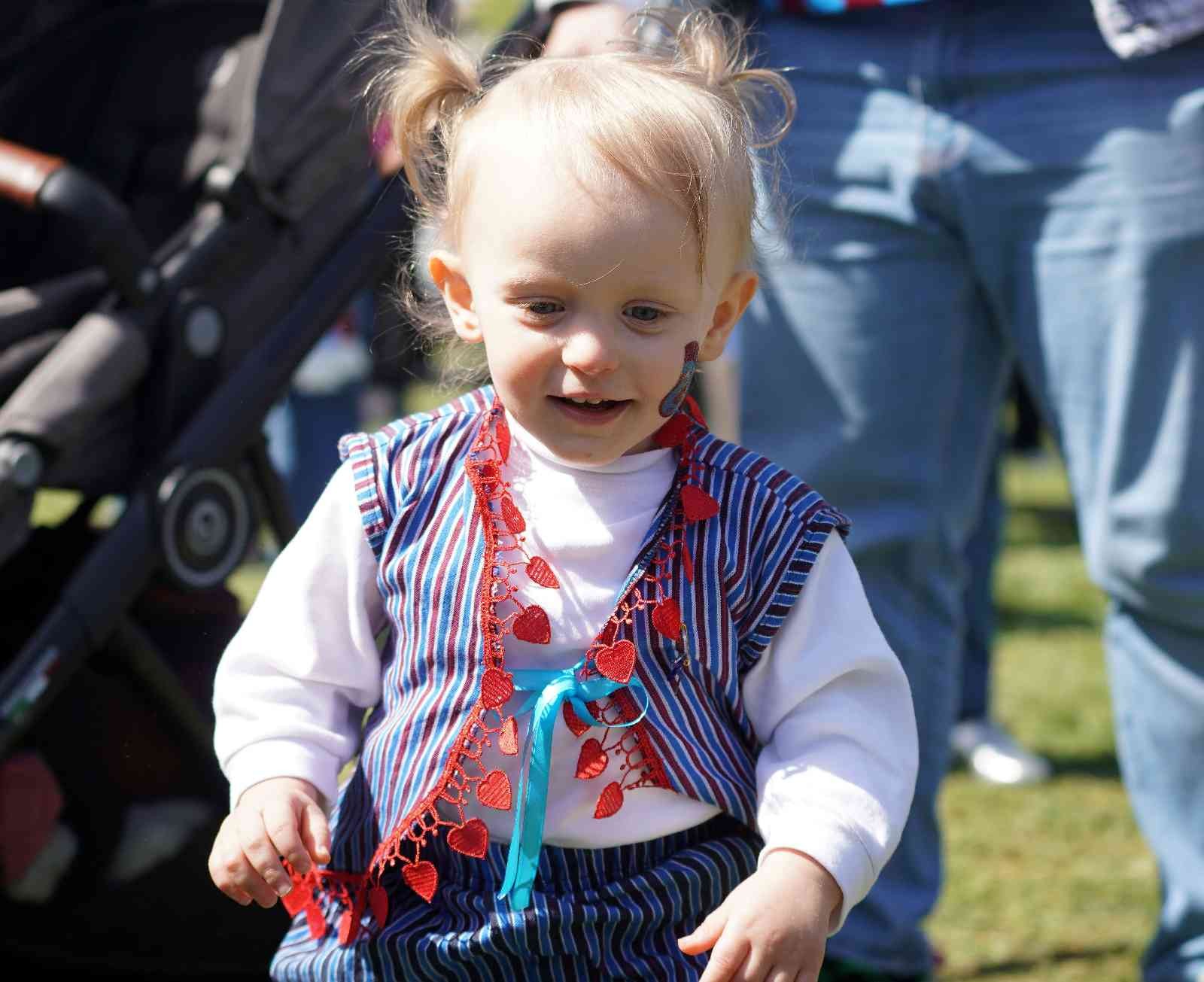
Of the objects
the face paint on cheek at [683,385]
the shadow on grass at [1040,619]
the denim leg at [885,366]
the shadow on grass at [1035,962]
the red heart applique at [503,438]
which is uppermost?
the face paint on cheek at [683,385]

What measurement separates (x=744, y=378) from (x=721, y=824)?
925mm

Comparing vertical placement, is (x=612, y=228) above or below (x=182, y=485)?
above

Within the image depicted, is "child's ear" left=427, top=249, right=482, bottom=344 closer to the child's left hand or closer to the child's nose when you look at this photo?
the child's nose

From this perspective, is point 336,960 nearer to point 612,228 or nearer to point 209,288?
point 612,228

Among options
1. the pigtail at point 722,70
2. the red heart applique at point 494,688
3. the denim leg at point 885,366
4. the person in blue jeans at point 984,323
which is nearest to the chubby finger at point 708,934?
the red heart applique at point 494,688

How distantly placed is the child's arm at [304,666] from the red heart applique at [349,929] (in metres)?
0.09

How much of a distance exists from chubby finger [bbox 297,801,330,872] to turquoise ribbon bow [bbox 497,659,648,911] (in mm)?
150

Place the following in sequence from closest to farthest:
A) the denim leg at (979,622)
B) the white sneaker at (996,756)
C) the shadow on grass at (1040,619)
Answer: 1. the white sneaker at (996,756)
2. the denim leg at (979,622)
3. the shadow on grass at (1040,619)

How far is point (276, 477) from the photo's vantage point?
85.7 inches

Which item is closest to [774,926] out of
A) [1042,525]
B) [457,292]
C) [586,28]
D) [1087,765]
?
[457,292]

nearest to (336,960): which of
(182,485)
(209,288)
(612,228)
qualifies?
(612,228)

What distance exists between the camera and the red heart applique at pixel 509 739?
1303mm

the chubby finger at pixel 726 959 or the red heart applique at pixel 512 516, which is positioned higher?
the red heart applique at pixel 512 516

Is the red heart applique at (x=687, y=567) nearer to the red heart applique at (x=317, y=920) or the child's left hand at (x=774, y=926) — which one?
the child's left hand at (x=774, y=926)
